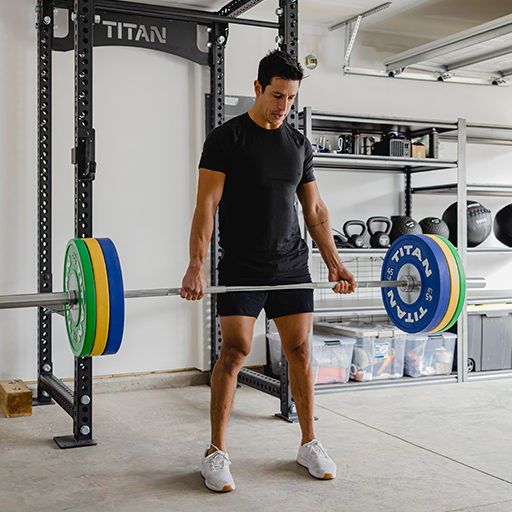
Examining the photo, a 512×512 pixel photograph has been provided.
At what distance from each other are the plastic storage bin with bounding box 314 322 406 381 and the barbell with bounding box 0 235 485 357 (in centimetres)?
133

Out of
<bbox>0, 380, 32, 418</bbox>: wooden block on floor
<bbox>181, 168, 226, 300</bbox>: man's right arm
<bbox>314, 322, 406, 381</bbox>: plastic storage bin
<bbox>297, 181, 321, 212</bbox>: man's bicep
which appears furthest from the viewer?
<bbox>314, 322, 406, 381</bbox>: plastic storage bin

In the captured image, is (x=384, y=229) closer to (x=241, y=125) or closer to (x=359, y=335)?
(x=359, y=335)

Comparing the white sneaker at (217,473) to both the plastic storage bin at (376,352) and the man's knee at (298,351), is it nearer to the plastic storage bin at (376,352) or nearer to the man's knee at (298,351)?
the man's knee at (298,351)

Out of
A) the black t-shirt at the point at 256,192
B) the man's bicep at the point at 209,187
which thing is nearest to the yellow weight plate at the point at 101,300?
the man's bicep at the point at 209,187

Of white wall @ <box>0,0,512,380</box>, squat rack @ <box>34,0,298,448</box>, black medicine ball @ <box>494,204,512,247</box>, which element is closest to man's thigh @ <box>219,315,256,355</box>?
squat rack @ <box>34,0,298,448</box>

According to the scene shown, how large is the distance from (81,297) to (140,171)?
210 centimetres

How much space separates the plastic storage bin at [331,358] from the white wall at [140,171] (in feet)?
1.75

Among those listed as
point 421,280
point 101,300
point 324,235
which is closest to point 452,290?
point 421,280

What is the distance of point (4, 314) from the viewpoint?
3795 millimetres

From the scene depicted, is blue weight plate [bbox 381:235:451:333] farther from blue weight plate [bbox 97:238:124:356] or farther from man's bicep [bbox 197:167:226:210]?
blue weight plate [bbox 97:238:124:356]

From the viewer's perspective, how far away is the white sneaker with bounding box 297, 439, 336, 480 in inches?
98.4

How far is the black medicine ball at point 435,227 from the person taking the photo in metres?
4.28

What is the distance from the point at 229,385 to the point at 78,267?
0.75 meters

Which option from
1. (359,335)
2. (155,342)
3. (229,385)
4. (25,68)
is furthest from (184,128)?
(229,385)
